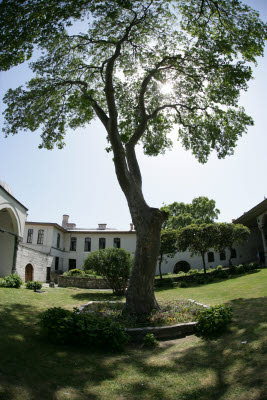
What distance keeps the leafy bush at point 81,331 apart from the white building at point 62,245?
39.2 feet

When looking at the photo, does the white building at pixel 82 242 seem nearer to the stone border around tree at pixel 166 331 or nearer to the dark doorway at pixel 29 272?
the dark doorway at pixel 29 272

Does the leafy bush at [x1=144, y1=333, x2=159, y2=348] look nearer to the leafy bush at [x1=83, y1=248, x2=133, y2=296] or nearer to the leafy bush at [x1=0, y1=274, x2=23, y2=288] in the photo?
the leafy bush at [x1=83, y1=248, x2=133, y2=296]

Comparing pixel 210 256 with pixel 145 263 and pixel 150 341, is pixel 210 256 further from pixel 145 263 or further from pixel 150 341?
pixel 150 341

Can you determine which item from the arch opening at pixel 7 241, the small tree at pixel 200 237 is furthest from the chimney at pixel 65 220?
the small tree at pixel 200 237

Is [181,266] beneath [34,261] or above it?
beneath

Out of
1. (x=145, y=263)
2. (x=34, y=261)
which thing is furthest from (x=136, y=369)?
(x=34, y=261)

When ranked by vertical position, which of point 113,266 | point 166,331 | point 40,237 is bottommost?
point 166,331

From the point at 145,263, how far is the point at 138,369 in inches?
126

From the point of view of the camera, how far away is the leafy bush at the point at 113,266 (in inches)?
535

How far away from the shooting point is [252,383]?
123 inches

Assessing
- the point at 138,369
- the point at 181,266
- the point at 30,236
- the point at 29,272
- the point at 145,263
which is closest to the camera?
the point at 138,369

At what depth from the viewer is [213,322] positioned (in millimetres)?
5578

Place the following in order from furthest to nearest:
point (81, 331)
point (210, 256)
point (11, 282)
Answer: point (210, 256)
point (11, 282)
point (81, 331)

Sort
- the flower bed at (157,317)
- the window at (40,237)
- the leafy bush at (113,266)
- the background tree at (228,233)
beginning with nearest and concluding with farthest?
the flower bed at (157,317)
the leafy bush at (113,266)
the background tree at (228,233)
the window at (40,237)
